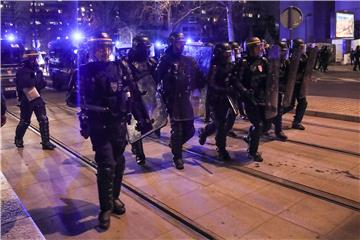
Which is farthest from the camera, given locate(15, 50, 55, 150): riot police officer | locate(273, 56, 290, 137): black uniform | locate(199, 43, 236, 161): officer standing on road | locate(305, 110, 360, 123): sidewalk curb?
locate(305, 110, 360, 123): sidewalk curb

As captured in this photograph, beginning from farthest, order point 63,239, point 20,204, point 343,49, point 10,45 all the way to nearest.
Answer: point 343,49 → point 10,45 → point 20,204 → point 63,239

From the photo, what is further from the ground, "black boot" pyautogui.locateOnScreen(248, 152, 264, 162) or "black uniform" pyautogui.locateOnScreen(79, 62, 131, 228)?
"black uniform" pyautogui.locateOnScreen(79, 62, 131, 228)

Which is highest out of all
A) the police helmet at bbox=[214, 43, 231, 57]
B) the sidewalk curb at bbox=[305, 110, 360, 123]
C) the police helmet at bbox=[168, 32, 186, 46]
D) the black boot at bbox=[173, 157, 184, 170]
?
the police helmet at bbox=[168, 32, 186, 46]

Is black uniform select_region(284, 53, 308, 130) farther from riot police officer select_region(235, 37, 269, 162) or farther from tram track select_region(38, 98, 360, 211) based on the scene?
riot police officer select_region(235, 37, 269, 162)

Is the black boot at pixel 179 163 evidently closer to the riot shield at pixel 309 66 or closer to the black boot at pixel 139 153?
the black boot at pixel 139 153

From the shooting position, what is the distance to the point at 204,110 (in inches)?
289

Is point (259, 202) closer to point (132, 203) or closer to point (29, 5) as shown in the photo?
point (132, 203)

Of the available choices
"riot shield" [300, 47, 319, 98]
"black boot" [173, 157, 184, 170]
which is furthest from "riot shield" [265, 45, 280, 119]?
"riot shield" [300, 47, 319, 98]

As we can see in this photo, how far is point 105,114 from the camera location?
4043 mm

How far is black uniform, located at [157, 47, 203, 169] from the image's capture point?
570cm

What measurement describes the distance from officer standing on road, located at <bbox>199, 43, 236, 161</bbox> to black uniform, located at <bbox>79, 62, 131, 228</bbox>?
2.23 metres

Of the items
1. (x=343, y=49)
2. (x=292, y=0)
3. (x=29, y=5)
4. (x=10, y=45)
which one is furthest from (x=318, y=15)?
(x=10, y=45)

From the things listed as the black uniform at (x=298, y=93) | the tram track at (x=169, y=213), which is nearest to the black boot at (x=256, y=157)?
the tram track at (x=169, y=213)

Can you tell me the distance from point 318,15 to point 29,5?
107ft
